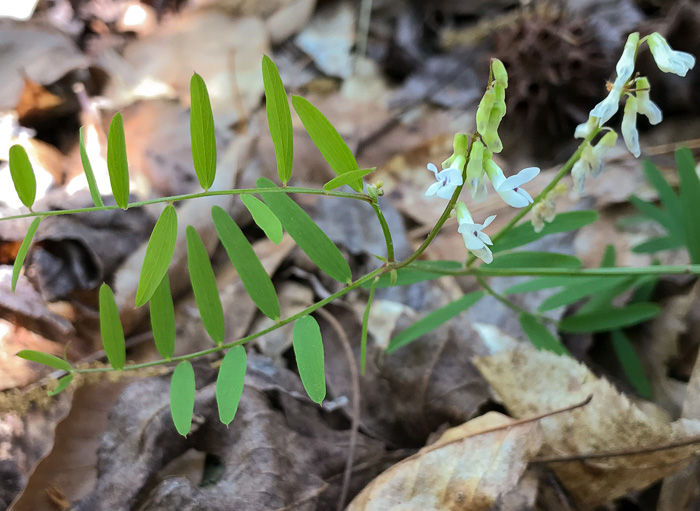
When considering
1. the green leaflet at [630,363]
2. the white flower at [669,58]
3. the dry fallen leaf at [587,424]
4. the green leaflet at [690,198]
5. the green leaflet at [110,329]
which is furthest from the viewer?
the green leaflet at [630,363]

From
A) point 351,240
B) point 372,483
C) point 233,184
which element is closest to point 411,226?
point 351,240

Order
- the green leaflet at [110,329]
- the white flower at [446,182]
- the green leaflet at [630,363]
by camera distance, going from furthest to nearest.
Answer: the green leaflet at [630,363]
the green leaflet at [110,329]
the white flower at [446,182]

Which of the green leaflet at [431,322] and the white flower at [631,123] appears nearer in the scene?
the white flower at [631,123]

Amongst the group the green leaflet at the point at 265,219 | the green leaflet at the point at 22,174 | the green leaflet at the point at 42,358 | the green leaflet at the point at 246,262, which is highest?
the green leaflet at the point at 22,174

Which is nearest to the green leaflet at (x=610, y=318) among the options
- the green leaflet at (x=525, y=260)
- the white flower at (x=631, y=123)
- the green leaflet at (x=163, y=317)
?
the green leaflet at (x=525, y=260)

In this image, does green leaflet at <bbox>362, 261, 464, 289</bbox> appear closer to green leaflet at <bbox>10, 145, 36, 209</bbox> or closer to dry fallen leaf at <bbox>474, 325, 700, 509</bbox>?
dry fallen leaf at <bbox>474, 325, 700, 509</bbox>

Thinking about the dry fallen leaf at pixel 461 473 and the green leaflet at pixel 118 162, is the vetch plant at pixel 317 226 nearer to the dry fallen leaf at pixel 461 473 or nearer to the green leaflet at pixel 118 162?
the green leaflet at pixel 118 162

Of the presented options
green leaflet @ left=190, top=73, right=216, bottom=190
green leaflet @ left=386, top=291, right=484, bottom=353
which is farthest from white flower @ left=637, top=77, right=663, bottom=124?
green leaflet @ left=190, top=73, right=216, bottom=190

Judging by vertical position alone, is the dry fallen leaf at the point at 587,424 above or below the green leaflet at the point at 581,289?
below

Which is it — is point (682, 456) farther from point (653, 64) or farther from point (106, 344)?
point (653, 64)
